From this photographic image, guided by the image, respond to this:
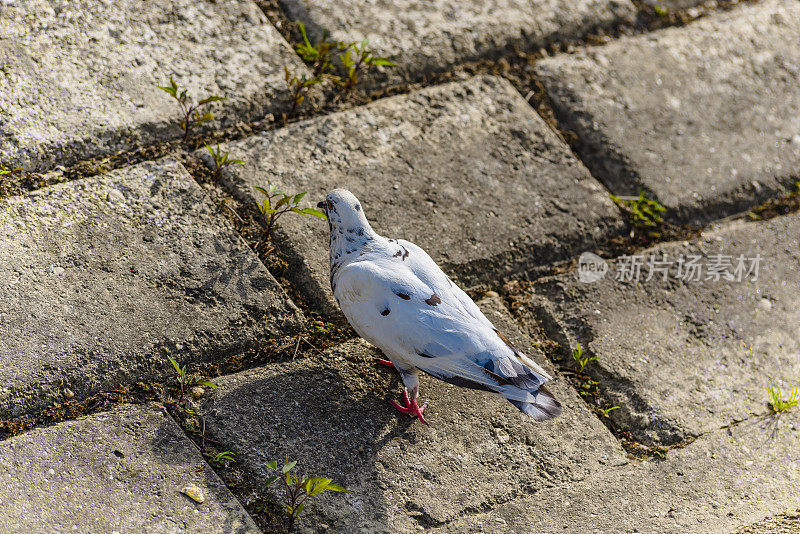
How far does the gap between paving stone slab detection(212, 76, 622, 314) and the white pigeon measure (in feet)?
1.20

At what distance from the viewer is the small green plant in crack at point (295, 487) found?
2.47m

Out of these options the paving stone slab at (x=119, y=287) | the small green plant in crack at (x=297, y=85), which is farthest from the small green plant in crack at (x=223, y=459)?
the small green plant in crack at (x=297, y=85)

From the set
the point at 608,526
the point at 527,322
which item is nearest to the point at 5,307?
the point at 527,322

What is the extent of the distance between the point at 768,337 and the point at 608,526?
124cm

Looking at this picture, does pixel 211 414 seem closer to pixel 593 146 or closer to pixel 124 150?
pixel 124 150

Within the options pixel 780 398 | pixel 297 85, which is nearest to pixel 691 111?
pixel 780 398

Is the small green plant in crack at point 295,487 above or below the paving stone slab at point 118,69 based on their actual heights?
below

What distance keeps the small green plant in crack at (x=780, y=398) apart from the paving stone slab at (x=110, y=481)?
200 centimetres

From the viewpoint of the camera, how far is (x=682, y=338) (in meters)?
3.37

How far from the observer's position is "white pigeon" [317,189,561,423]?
106 inches

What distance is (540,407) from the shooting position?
2.68 metres

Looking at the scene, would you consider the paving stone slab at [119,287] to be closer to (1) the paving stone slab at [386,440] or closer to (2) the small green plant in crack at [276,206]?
(2) the small green plant in crack at [276,206]

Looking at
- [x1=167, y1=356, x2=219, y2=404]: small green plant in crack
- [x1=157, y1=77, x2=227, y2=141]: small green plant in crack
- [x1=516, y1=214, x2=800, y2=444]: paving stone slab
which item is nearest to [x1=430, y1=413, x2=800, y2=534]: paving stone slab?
[x1=516, y1=214, x2=800, y2=444]: paving stone slab

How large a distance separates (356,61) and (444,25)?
1.79ft
